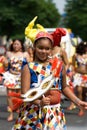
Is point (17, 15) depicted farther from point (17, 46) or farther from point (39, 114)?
point (39, 114)

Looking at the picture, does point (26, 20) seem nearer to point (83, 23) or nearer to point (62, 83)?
point (83, 23)

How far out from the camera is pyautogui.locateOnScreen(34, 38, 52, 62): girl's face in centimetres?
409

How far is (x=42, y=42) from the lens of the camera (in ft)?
13.6

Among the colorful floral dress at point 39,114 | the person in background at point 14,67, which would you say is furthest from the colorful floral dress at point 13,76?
the colorful floral dress at point 39,114

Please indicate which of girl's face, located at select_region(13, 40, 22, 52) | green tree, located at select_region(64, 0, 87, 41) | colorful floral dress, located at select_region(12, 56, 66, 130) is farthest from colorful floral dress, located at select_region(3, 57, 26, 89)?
green tree, located at select_region(64, 0, 87, 41)

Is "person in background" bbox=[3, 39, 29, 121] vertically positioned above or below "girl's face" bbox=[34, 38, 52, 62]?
below

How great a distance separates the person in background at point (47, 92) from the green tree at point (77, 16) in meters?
53.1

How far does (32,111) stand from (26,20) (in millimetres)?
50778

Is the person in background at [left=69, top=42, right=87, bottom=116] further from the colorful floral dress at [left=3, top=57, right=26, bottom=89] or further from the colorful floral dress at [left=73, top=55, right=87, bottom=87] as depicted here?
the colorful floral dress at [left=3, top=57, right=26, bottom=89]

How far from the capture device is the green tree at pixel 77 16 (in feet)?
189

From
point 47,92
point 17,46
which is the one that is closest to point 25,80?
point 47,92

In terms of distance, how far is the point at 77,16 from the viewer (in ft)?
189

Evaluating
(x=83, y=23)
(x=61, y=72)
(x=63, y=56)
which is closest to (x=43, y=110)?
(x=61, y=72)

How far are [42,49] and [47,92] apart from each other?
353 millimetres
